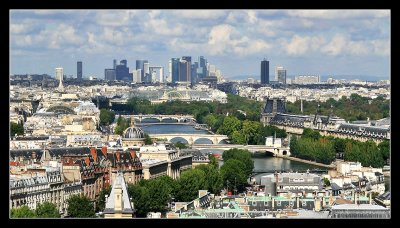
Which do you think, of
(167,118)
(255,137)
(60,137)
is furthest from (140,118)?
(60,137)

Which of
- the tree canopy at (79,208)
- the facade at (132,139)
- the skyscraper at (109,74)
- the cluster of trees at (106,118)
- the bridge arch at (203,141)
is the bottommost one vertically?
the tree canopy at (79,208)

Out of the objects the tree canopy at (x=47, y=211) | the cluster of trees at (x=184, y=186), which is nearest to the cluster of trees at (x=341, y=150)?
the cluster of trees at (x=184, y=186)

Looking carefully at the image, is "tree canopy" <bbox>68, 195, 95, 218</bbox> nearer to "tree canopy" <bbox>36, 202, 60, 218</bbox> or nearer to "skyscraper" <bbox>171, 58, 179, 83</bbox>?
"tree canopy" <bbox>36, 202, 60, 218</bbox>

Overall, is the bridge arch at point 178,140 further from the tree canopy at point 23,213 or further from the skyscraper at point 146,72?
the skyscraper at point 146,72

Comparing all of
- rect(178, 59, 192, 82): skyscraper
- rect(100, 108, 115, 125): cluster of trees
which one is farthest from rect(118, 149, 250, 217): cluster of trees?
rect(178, 59, 192, 82): skyscraper

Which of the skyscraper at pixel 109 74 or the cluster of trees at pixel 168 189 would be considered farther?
the skyscraper at pixel 109 74
